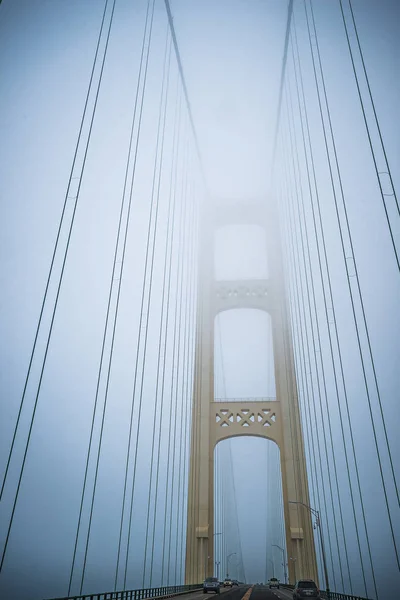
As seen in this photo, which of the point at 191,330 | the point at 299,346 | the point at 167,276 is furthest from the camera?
the point at 191,330

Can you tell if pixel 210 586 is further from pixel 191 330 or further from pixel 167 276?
pixel 167 276

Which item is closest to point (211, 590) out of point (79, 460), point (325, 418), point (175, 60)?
point (325, 418)

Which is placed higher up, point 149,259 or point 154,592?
point 149,259

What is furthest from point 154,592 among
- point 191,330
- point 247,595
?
point 191,330

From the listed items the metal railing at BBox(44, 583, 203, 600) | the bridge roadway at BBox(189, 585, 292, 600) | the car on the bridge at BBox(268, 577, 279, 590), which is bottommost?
the car on the bridge at BBox(268, 577, 279, 590)

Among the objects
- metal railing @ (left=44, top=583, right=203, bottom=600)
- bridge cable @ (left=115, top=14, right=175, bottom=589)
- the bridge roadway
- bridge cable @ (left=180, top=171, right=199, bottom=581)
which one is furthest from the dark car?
bridge cable @ (left=180, top=171, right=199, bottom=581)

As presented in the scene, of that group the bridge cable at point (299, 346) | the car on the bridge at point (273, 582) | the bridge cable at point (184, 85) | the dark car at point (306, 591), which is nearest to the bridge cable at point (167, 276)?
the bridge cable at point (184, 85)

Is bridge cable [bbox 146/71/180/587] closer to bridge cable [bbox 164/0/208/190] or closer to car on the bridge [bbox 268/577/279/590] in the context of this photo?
bridge cable [bbox 164/0/208/190]

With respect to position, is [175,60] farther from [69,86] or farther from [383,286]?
[383,286]
